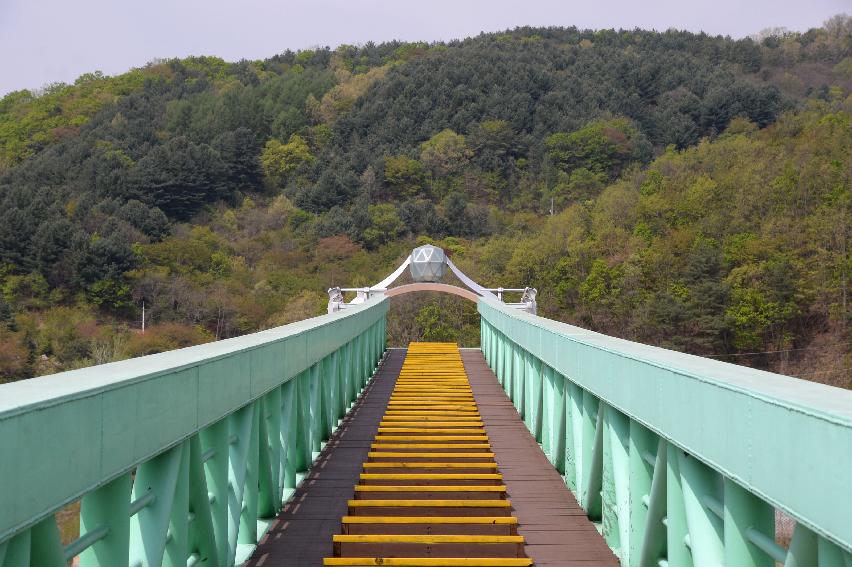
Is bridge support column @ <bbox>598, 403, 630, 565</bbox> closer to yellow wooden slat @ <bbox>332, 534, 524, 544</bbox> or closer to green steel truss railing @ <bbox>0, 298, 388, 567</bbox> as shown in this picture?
yellow wooden slat @ <bbox>332, 534, 524, 544</bbox>

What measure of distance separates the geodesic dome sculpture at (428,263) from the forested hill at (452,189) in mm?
21493

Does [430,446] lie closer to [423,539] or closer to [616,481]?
[423,539]

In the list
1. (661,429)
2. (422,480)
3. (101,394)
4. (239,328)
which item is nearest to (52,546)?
(101,394)

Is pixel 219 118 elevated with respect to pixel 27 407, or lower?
elevated

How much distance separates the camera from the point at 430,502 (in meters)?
5.45

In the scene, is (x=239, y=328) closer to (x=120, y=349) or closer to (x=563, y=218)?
Result: (x=120, y=349)

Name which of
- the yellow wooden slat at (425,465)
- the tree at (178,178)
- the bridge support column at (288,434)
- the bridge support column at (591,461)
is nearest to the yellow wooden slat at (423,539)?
the bridge support column at (591,461)

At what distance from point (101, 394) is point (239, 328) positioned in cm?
5748

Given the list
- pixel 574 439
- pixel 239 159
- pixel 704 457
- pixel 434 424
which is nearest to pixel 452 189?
pixel 239 159

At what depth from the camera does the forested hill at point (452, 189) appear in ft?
161

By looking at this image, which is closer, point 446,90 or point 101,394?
point 101,394

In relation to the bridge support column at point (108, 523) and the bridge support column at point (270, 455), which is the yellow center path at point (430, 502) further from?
the bridge support column at point (108, 523)

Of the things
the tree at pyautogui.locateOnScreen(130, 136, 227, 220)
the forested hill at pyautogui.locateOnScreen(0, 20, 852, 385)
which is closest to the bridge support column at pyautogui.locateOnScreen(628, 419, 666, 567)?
the forested hill at pyautogui.locateOnScreen(0, 20, 852, 385)

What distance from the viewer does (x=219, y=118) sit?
97.8m
